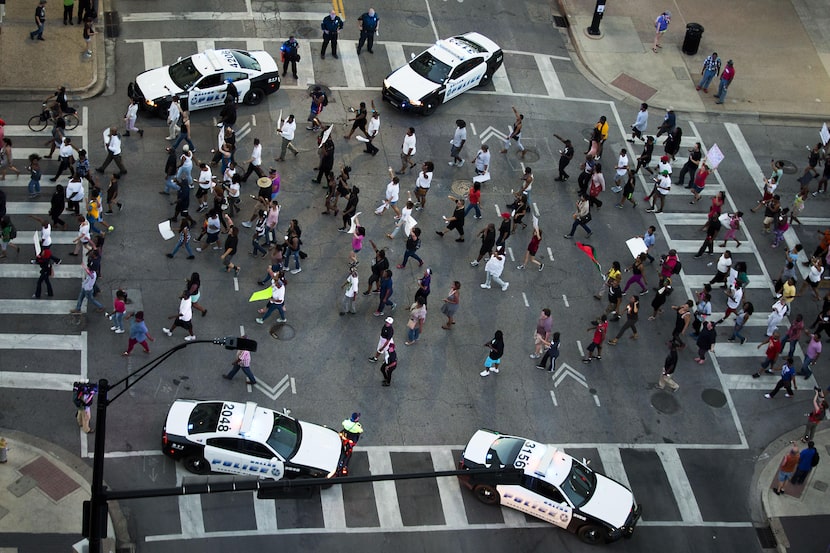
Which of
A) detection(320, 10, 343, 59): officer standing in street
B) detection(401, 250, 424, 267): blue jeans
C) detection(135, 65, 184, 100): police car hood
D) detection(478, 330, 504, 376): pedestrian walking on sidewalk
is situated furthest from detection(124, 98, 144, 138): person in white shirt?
detection(478, 330, 504, 376): pedestrian walking on sidewalk

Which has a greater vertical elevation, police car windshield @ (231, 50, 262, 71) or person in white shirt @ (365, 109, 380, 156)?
police car windshield @ (231, 50, 262, 71)

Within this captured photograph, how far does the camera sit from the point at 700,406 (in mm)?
27406

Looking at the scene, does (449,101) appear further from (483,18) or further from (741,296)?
(741,296)

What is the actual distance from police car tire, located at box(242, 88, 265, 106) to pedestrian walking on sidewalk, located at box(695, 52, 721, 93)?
49.7 ft

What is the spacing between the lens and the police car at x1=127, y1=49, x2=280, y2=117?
108ft

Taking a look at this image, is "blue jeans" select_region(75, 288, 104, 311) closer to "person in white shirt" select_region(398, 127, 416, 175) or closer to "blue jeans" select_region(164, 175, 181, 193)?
"blue jeans" select_region(164, 175, 181, 193)

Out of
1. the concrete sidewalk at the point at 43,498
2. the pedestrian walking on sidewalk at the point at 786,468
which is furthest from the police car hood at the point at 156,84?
the pedestrian walking on sidewalk at the point at 786,468

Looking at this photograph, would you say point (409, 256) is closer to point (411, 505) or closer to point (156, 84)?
point (411, 505)

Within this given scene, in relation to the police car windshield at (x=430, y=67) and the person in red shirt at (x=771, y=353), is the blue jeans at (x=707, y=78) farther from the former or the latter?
the person in red shirt at (x=771, y=353)

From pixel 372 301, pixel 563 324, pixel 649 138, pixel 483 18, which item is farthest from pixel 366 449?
pixel 483 18

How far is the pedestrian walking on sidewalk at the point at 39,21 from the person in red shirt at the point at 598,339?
20.0 meters

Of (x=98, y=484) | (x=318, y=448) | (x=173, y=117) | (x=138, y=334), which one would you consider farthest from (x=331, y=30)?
(x=98, y=484)

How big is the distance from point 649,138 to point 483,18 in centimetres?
962

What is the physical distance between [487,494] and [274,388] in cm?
561
